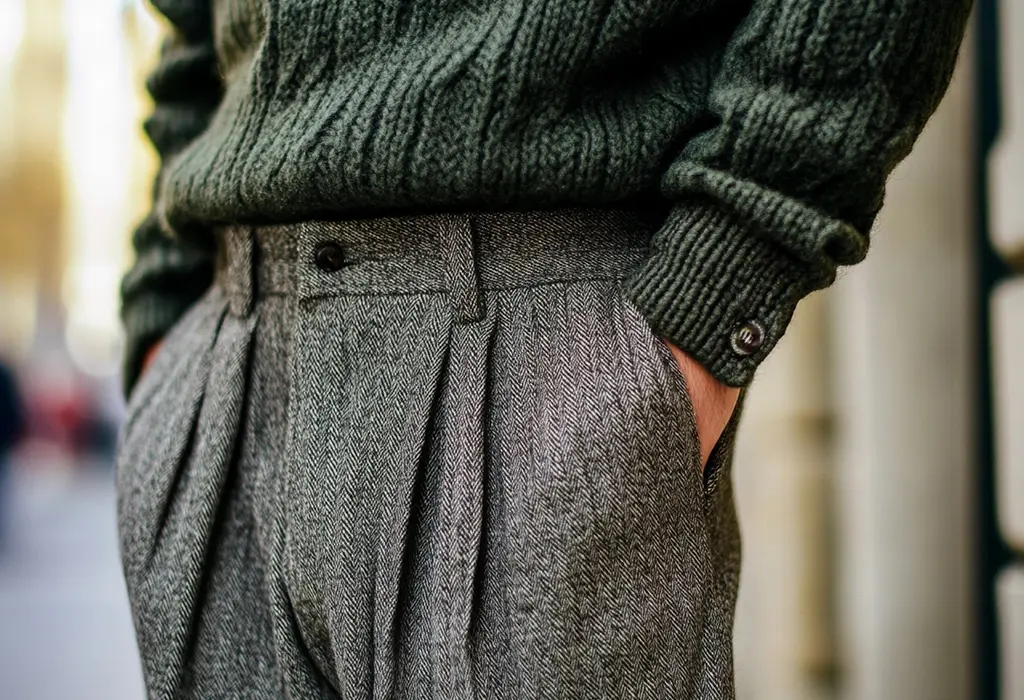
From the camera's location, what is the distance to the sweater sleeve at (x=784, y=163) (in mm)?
828

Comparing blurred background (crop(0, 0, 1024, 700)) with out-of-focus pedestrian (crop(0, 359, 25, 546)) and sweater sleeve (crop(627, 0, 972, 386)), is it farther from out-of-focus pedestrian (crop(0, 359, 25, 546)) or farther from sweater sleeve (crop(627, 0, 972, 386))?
out-of-focus pedestrian (crop(0, 359, 25, 546))

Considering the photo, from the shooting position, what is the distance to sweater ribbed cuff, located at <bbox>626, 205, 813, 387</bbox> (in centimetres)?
87

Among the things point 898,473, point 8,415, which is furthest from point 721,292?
point 8,415

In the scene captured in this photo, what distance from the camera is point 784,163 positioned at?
0.85 metres

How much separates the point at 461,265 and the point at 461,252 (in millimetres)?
14

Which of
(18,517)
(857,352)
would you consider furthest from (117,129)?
(857,352)

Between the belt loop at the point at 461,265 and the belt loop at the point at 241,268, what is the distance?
0.87ft

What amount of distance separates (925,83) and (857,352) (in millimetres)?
1906

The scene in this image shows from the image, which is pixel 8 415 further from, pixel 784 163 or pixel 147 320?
pixel 784 163

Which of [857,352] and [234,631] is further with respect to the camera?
[857,352]

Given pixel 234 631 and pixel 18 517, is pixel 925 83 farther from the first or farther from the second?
pixel 18 517

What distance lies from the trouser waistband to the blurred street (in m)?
3.43

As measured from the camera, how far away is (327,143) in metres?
0.90

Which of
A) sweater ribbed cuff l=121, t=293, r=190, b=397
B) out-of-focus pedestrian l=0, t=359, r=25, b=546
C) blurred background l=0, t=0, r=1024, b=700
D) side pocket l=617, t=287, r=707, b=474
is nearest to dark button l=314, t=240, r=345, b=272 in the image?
side pocket l=617, t=287, r=707, b=474
